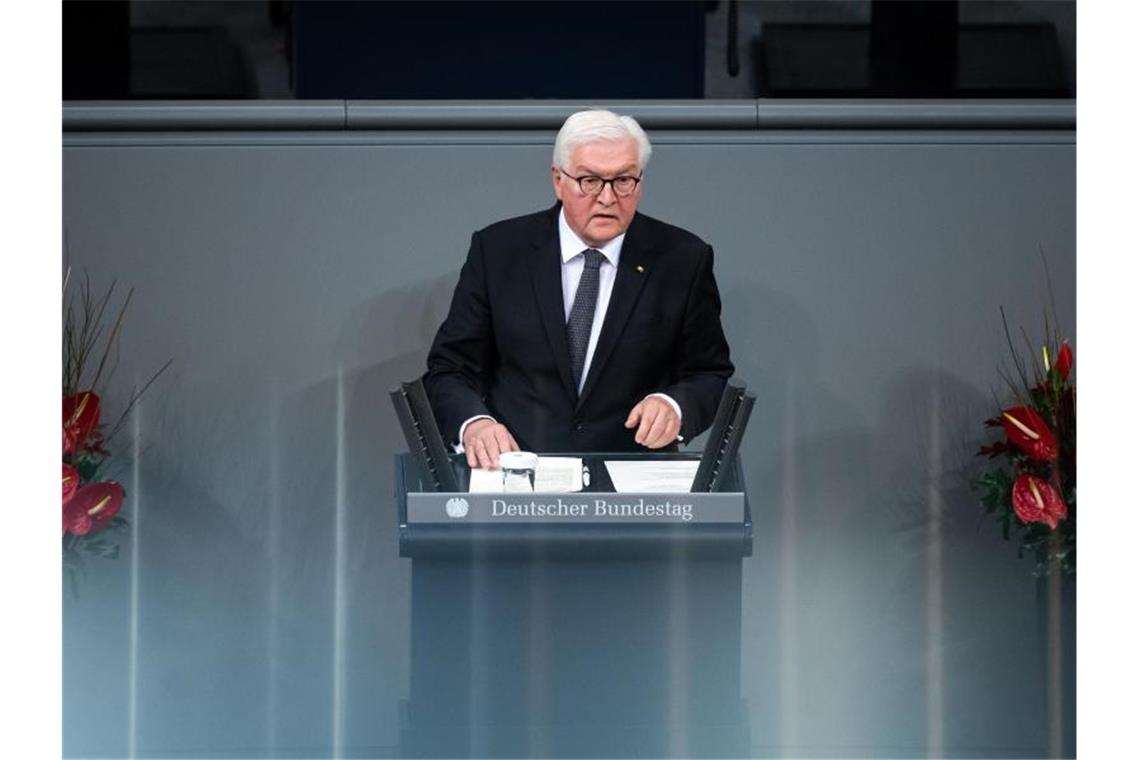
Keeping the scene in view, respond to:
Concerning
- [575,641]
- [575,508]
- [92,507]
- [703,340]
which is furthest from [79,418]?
[575,508]

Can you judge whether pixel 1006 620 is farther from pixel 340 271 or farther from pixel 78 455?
pixel 78 455

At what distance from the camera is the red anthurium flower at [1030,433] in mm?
4527

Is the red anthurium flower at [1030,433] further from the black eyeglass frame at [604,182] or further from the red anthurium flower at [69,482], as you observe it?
the red anthurium flower at [69,482]

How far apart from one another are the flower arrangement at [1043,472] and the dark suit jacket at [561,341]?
88 cm

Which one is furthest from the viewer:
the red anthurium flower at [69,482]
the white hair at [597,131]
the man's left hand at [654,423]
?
the red anthurium flower at [69,482]

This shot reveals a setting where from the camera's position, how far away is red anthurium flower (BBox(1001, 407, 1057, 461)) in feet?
14.9

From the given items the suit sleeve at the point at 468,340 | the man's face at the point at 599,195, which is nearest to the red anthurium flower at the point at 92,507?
the suit sleeve at the point at 468,340

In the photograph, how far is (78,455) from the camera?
4.57 meters

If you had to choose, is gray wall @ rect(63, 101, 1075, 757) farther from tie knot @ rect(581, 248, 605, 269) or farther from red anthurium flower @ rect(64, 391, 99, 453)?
tie knot @ rect(581, 248, 605, 269)

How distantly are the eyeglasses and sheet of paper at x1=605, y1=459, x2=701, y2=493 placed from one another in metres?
0.54

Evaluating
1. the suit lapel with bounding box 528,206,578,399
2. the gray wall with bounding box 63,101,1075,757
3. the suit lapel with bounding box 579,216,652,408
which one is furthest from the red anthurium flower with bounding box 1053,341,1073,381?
the suit lapel with bounding box 528,206,578,399

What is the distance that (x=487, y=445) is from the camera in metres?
3.44
